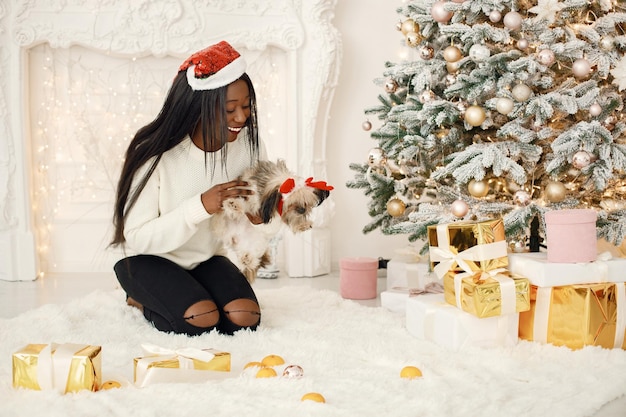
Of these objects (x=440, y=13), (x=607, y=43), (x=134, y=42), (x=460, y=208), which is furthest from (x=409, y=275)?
(x=134, y=42)

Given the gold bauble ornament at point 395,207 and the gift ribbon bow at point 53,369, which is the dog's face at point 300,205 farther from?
the gift ribbon bow at point 53,369

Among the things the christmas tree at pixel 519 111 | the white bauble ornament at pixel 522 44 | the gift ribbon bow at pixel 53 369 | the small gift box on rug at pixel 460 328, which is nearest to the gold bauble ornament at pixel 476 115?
the christmas tree at pixel 519 111

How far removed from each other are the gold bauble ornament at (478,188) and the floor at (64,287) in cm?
86

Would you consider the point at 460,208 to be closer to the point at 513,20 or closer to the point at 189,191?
the point at 513,20

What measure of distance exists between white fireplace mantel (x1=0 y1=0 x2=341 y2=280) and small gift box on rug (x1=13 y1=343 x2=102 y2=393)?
2.47 metres

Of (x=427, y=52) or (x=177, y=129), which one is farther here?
(x=427, y=52)

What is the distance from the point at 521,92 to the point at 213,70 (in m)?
1.15

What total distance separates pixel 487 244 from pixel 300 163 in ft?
6.66

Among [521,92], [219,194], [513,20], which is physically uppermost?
[513,20]

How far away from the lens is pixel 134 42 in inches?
158

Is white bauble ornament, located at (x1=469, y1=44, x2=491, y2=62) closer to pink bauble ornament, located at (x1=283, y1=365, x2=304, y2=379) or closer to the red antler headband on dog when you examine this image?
the red antler headband on dog

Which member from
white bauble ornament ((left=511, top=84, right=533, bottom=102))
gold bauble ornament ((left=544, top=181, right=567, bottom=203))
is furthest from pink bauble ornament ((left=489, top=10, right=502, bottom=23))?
gold bauble ornament ((left=544, top=181, right=567, bottom=203))

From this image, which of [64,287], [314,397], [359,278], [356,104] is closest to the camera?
[314,397]

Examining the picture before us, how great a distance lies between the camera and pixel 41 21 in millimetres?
3965
